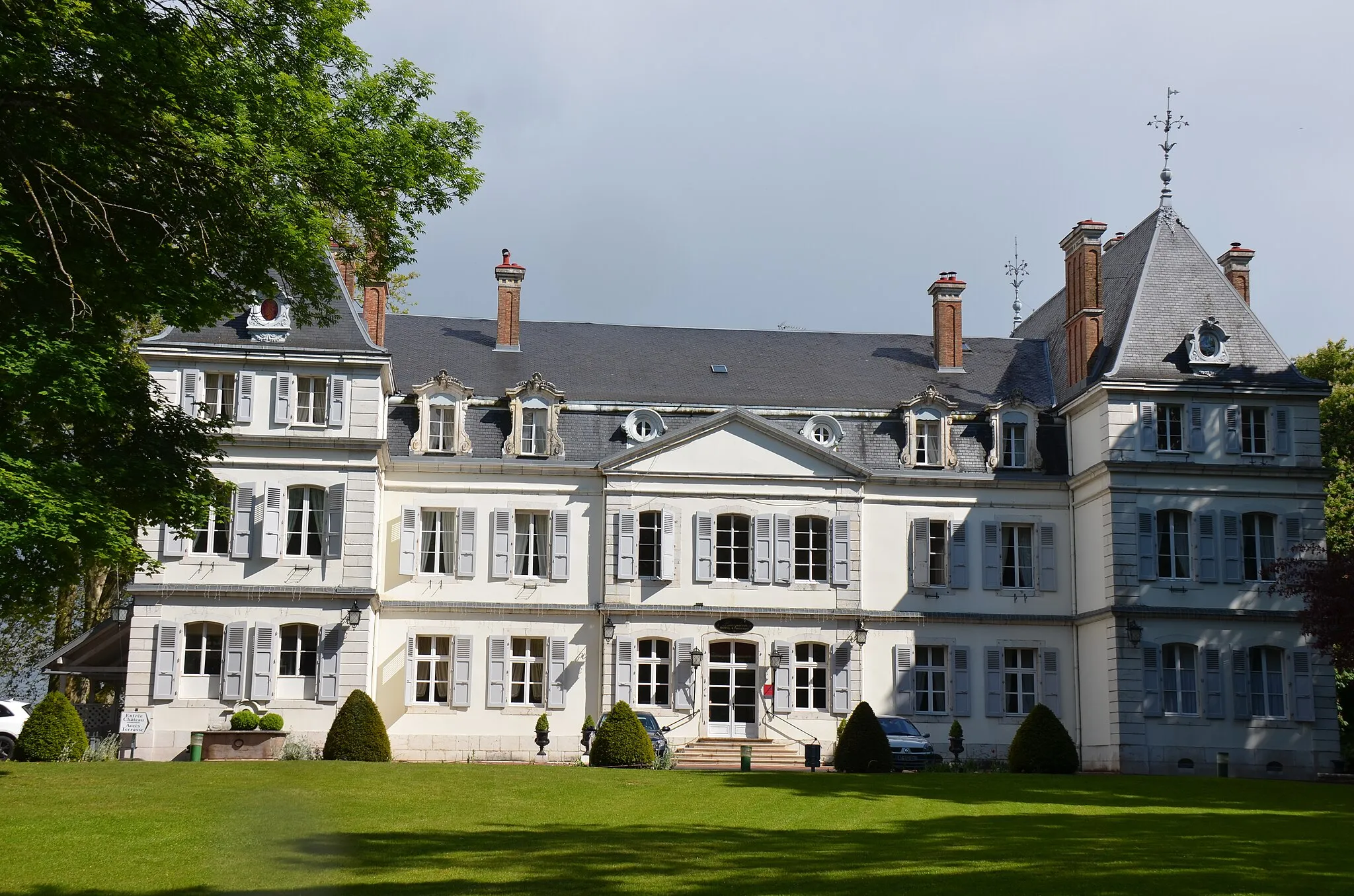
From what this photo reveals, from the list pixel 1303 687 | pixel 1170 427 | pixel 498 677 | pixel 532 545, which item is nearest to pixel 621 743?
pixel 498 677

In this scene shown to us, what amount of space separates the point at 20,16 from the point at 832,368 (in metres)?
25.8

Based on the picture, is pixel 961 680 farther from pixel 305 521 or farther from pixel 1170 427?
pixel 305 521

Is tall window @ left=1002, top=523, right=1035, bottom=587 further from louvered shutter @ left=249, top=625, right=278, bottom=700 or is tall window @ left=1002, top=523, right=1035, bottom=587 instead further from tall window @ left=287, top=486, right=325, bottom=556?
louvered shutter @ left=249, top=625, right=278, bottom=700

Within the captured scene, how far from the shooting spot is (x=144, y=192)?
56.6ft

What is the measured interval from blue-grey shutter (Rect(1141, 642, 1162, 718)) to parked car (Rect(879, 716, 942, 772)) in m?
5.28

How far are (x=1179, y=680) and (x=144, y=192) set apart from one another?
25.3 m

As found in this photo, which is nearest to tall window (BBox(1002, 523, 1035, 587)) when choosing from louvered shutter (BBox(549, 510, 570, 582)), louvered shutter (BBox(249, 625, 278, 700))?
louvered shutter (BBox(549, 510, 570, 582))

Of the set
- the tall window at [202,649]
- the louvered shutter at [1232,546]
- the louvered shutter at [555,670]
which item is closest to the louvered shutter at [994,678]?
the louvered shutter at [1232,546]

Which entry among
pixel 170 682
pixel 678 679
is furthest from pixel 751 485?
pixel 170 682

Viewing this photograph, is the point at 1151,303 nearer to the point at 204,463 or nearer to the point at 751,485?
the point at 751,485

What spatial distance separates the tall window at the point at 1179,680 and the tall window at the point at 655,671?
36.7 ft

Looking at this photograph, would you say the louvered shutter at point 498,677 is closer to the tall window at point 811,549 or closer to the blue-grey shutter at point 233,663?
the blue-grey shutter at point 233,663

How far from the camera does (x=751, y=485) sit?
A: 35125 mm

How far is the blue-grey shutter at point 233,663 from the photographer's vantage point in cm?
3197
